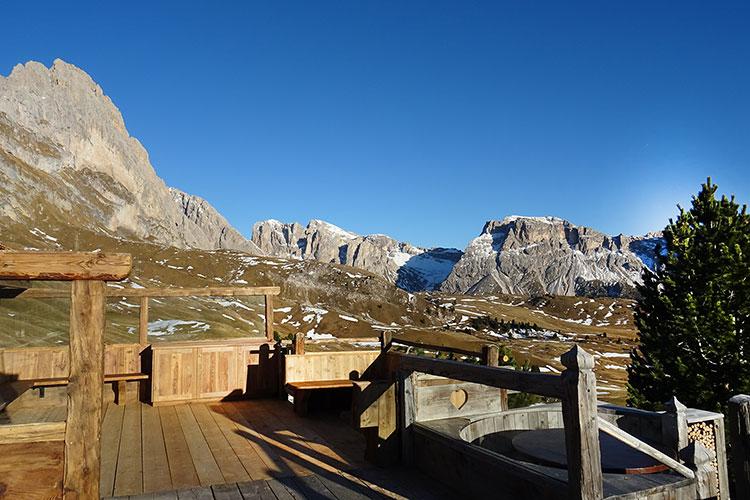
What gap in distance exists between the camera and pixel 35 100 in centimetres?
15788

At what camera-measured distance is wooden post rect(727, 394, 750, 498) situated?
5.38 metres

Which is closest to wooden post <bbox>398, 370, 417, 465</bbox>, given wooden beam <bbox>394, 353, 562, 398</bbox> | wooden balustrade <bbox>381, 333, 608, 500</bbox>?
wooden beam <bbox>394, 353, 562, 398</bbox>

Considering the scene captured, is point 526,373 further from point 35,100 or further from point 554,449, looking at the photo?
point 35,100

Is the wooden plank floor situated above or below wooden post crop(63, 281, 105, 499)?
below

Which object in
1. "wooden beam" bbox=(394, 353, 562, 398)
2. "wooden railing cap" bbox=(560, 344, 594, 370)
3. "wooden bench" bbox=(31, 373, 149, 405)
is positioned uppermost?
"wooden railing cap" bbox=(560, 344, 594, 370)

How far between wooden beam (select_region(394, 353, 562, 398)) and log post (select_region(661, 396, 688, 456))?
2.99 metres

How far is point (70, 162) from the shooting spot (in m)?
151

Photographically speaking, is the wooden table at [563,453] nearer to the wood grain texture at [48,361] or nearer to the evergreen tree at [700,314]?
the wood grain texture at [48,361]

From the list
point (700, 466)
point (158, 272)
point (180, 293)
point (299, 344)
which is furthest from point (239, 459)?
point (158, 272)

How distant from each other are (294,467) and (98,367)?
11.5 feet

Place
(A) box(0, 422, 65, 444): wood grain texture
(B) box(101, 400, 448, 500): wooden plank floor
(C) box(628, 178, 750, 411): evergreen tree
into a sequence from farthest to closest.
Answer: (C) box(628, 178, 750, 411): evergreen tree
(B) box(101, 400, 448, 500): wooden plank floor
(A) box(0, 422, 65, 444): wood grain texture

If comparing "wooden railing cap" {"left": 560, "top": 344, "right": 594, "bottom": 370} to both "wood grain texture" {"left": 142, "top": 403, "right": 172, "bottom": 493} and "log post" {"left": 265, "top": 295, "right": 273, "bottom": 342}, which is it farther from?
"log post" {"left": 265, "top": 295, "right": 273, "bottom": 342}

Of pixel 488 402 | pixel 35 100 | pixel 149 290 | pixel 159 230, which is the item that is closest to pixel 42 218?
pixel 159 230

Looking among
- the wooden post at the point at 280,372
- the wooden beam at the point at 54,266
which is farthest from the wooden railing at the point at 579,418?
the wooden post at the point at 280,372
